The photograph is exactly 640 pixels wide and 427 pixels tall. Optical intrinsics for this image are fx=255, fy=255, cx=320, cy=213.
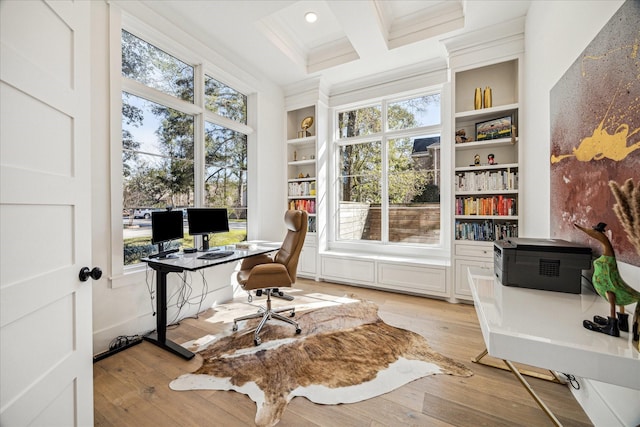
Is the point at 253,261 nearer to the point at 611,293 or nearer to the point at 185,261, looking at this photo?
the point at 185,261

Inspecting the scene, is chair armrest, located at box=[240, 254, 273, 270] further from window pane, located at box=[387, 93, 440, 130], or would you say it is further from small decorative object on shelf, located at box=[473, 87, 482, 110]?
small decorative object on shelf, located at box=[473, 87, 482, 110]

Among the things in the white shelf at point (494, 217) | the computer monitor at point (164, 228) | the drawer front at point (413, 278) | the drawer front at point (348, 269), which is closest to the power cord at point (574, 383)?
the drawer front at point (413, 278)

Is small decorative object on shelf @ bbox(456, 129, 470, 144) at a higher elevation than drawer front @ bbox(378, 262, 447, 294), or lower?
Answer: higher

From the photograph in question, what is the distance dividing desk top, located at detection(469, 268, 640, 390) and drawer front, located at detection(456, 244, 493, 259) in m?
1.88

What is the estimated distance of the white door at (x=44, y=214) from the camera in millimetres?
726

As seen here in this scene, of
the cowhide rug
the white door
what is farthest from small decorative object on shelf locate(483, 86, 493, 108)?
the white door

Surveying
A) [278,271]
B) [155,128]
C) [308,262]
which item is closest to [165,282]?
[278,271]

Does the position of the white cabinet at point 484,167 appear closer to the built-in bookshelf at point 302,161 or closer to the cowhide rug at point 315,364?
the cowhide rug at point 315,364

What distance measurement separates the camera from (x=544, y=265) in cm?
134

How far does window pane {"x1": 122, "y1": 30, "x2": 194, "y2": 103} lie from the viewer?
240cm

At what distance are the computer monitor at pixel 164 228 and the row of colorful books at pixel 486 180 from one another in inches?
125

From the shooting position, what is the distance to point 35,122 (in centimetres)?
84

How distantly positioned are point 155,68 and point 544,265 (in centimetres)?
359

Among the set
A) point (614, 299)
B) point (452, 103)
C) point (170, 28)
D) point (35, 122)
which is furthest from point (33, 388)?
point (452, 103)
